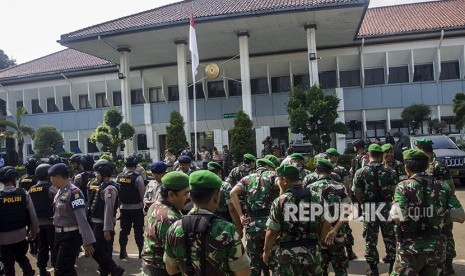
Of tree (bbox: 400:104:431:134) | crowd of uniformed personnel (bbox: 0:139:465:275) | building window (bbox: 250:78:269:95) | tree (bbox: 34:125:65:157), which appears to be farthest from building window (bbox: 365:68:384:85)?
tree (bbox: 34:125:65:157)

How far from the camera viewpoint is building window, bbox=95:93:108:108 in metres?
28.6

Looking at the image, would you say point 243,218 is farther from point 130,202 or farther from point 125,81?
point 125,81

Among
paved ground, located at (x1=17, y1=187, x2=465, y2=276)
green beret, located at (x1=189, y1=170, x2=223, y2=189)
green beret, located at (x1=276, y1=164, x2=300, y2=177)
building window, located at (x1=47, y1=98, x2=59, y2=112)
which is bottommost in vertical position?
paved ground, located at (x1=17, y1=187, x2=465, y2=276)

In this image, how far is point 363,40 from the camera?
22719mm

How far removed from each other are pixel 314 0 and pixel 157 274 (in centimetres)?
1629

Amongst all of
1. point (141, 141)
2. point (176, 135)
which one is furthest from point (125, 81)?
point (141, 141)

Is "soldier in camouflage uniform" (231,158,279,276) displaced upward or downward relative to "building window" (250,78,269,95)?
downward

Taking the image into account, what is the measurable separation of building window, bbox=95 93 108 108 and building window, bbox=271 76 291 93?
38.7ft

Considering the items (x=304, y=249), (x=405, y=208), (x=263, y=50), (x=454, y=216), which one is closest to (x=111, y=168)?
(x=304, y=249)

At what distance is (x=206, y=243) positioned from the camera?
110 inches

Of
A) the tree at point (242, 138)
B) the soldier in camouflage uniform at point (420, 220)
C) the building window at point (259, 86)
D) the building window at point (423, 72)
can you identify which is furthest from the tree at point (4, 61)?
the soldier in camouflage uniform at point (420, 220)

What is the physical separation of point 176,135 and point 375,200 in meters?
13.6

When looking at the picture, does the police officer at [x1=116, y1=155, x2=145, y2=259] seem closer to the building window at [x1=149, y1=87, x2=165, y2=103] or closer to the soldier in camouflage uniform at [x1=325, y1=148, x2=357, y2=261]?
the soldier in camouflage uniform at [x1=325, y1=148, x2=357, y2=261]

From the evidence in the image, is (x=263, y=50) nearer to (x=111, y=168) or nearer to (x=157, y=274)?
(x=111, y=168)
